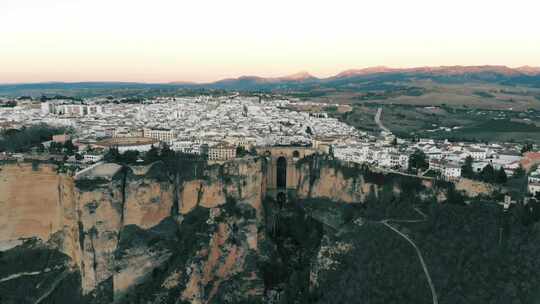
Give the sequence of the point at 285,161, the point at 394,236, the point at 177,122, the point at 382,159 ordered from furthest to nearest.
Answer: the point at 177,122 < the point at 382,159 < the point at 285,161 < the point at 394,236

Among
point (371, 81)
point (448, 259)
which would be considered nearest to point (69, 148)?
point (448, 259)

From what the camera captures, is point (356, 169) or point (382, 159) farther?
point (382, 159)

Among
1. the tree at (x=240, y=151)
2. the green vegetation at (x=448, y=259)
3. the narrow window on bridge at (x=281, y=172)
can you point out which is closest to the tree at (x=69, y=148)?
the tree at (x=240, y=151)

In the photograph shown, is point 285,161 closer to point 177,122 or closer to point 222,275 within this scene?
point 222,275

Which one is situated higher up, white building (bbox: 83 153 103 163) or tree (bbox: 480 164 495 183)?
white building (bbox: 83 153 103 163)

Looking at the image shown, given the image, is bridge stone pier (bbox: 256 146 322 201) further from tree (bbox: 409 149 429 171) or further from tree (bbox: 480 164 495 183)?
tree (bbox: 480 164 495 183)

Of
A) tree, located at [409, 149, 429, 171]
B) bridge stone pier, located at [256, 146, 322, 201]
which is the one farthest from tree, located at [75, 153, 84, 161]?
tree, located at [409, 149, 429, 171]

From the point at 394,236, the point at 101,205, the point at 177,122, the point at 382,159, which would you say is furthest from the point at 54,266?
the point at 177,122
